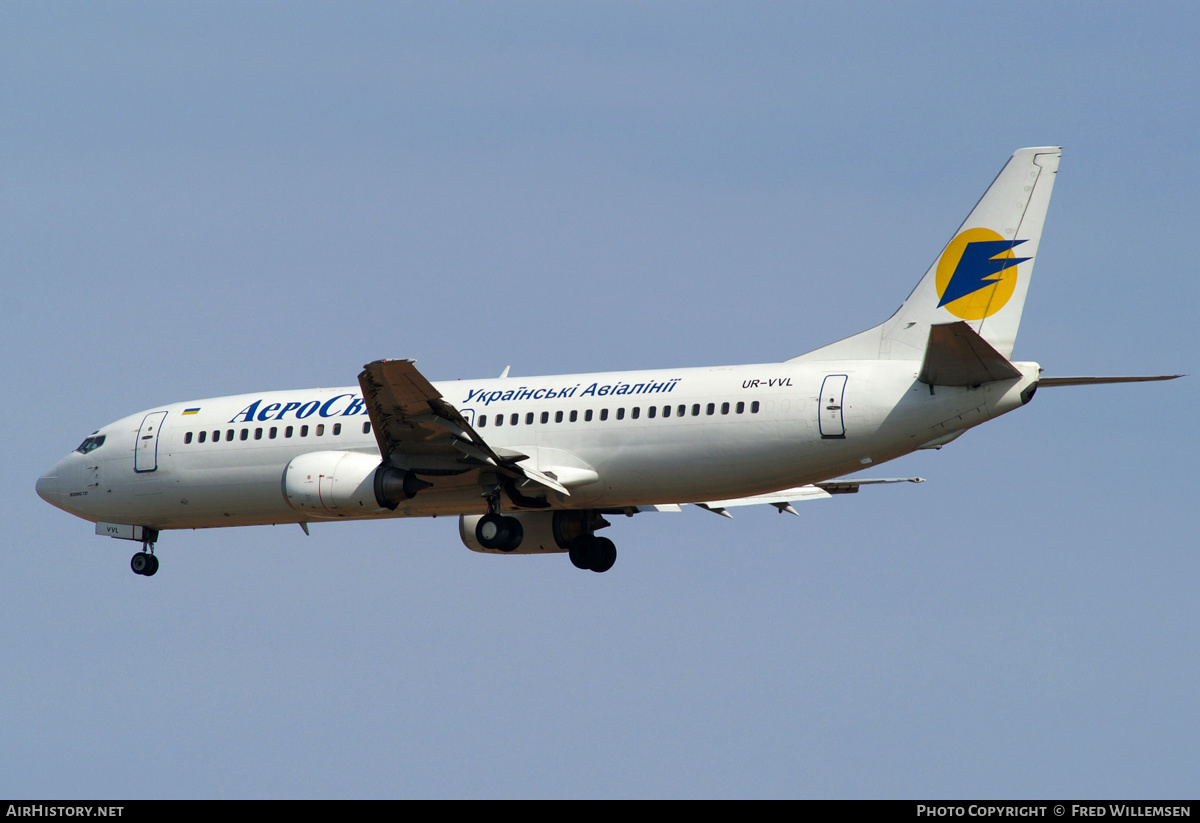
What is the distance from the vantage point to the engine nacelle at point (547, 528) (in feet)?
123

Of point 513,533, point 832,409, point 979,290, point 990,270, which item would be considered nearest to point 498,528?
point 513,533

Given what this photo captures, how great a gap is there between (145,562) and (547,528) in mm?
9054

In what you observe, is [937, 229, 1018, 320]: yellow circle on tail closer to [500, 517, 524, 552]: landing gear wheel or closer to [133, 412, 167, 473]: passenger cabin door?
[500, 517, 524, 552]: landing gear wheel

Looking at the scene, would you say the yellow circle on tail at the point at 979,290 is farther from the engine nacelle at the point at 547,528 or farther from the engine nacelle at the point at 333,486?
the engine nacelle at the point at 333,486

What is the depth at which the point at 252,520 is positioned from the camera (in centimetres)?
3691

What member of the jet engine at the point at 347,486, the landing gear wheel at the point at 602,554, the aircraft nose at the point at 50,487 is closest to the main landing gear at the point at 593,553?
the landing gear wheel at the point at 602,554

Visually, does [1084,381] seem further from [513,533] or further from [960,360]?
[513,533]

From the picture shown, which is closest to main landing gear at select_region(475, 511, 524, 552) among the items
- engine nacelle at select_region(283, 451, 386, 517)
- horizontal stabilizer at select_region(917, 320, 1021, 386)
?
engine nacelle at select_region(283, 451, 386, 517)

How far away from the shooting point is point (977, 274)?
31.6 m

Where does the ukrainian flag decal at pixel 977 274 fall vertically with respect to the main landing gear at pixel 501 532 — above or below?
above

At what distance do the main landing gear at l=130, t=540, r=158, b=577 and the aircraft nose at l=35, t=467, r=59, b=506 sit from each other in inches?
93.8

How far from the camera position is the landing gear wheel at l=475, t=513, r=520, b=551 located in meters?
34.5
